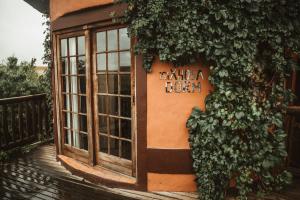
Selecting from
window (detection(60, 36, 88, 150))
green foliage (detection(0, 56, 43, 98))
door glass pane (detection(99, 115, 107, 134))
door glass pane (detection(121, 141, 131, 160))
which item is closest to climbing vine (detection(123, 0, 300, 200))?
door glass pane (detection(121, 141, 131, 160))

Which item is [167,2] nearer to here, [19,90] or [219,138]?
[219,138]

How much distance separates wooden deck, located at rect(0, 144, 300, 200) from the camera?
3941mm

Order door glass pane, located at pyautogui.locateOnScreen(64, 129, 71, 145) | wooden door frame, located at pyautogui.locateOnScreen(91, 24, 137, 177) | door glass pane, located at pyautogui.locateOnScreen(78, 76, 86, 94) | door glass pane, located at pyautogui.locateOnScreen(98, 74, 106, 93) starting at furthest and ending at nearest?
1. door glass pane, located at pyautogui.locateOnScreen(64, 129, 71, 145)
2. door glass pane, located at pyautogui.locateOnScreen(78, 76, 86, 94)
3. door glass pane, located at pyautogui.locateOnScreen(98, 74, 106, 93)
4. wooden door frame, located at pyautogui.locateOnScreen(91, 24, 137, 177)

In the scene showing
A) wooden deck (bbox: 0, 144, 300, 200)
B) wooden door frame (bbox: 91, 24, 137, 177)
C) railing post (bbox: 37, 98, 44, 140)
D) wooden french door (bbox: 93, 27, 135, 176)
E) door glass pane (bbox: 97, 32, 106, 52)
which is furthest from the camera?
railing post (bbox: 37, 98, 44, 140)

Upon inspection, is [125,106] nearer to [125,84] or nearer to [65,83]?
[125,84]

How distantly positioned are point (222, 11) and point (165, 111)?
1.49 metres

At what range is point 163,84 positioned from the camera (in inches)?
151

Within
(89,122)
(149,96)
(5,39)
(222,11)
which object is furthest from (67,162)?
(5,39)

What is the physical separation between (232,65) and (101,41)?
2.21 meters

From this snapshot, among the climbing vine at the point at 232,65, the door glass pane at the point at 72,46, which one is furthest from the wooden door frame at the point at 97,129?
the climbing vine at the point at 232,65

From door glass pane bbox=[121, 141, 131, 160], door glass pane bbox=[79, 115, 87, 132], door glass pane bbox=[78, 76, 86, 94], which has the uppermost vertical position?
door glass pane bbox=[78, 76, 86, 94]

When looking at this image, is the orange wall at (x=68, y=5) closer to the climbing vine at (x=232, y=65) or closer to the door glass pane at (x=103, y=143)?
the climbing vine at (x=232, y=65)

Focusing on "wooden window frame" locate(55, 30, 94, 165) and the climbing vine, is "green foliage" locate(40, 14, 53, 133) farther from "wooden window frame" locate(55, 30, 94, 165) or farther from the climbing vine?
the climbing vine

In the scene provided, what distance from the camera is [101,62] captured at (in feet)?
15.0
